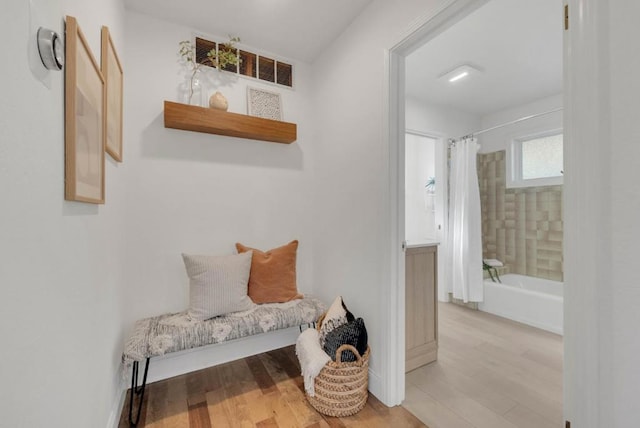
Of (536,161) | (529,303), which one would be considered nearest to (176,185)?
(529,303)

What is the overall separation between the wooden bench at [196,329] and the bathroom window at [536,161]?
3427 millimetres

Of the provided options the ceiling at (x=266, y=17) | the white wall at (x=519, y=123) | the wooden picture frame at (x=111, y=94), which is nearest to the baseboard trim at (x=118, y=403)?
the wooden picture frame at (x=111, y=94)

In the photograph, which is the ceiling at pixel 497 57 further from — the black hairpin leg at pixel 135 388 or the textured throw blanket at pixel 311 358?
the black hairpin leg at pixel 135 388

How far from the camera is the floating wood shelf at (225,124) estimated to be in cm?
193

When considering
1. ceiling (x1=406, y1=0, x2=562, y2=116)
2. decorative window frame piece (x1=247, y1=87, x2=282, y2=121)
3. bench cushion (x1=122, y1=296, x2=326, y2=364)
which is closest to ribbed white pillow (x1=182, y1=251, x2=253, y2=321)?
bench cushion (x1=122, y1=296, x2=326, y2=364)

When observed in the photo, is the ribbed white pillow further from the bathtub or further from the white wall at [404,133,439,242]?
the white wall at [404,133,439,242]

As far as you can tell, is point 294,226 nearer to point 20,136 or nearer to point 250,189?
point 250,189

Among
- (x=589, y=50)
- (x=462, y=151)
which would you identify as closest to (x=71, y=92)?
(x=589, y=50)

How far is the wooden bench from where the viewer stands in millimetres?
1554

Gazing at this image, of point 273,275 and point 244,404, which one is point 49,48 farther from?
point 244,404

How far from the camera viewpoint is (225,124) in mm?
2070

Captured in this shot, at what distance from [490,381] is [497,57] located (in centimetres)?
275

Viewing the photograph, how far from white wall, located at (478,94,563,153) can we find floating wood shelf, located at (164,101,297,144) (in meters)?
3.26

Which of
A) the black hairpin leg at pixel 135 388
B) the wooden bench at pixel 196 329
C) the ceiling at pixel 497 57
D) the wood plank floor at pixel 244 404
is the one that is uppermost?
the ceiling at pixel 497 57
